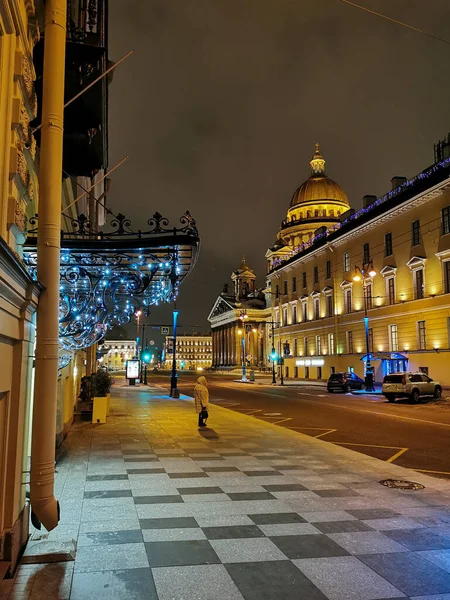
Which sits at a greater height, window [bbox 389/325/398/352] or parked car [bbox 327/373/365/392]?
window [bbox 389/325/398/352]

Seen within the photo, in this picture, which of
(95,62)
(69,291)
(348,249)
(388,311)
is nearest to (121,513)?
(95,62)

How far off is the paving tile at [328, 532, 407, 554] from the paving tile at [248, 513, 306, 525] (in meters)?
0.72

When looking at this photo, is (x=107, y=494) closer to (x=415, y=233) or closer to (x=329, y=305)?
(x=415, y=233)

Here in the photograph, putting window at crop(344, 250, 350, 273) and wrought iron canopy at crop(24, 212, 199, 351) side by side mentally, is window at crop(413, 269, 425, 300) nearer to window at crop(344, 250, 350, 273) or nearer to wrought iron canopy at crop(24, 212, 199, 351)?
window at crop(344, 250, 350, 273)

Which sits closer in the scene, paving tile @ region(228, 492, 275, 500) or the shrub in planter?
paving tile @ region(228, 492, 275, 500)

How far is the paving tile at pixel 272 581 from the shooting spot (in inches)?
183

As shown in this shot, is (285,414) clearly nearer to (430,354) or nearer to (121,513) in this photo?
(121,513)

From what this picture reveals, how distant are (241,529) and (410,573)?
2085 mm

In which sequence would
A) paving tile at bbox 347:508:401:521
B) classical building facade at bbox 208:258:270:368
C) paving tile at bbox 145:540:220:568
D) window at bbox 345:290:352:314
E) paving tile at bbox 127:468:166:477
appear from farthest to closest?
classical building facade at bbox 208:258:270:368 < window at bbox 345:290:352:314 < paving tile at bbox 127:468:166:477 < paving tile at bbox 347:508:401:521 < paving tile at bbox 145:540:220:568

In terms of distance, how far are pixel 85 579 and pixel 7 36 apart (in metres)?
5.31

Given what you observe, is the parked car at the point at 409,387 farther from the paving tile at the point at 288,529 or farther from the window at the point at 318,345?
the window at the point at 318,345

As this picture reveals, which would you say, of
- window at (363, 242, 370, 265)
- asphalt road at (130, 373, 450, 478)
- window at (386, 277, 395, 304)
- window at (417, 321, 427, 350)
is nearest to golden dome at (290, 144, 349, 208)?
window at (363, 242, 370, 265)

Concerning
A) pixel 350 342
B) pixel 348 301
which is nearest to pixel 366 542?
pixel 350 342

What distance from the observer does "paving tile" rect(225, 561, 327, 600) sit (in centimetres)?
464
